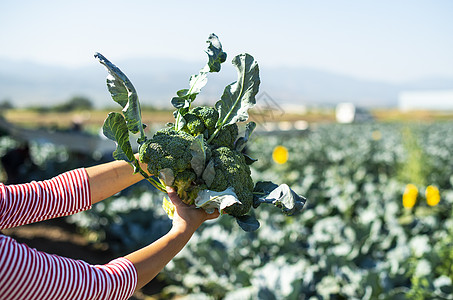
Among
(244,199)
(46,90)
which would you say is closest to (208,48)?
(244,199)

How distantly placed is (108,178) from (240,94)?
2.16 feet

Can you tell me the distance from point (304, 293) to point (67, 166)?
236 inches

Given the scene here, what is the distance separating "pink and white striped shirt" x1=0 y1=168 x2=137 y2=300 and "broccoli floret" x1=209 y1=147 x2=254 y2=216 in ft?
1.38

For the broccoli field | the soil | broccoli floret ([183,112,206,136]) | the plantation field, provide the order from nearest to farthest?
broccoli floret ([183,112,206,136]), the broccoli field, the soil, the plantation field

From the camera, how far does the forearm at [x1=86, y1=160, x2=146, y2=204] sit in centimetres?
167

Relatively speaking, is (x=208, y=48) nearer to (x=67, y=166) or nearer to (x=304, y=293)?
(x=304, y=293)

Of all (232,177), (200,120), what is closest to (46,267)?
(232,177)

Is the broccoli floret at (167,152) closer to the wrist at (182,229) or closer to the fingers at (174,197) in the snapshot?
the fingers at (174,197)

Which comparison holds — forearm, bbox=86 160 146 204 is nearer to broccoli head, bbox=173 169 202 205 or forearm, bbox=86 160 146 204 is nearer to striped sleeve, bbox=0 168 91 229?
striped sleeve, bbox=0 168 91 229

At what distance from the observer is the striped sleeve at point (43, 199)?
1445 mm

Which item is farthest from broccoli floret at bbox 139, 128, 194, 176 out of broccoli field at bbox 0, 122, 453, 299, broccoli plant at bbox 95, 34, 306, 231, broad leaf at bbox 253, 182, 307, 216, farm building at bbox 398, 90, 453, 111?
farm building at bbox 398, 90, 453, 111

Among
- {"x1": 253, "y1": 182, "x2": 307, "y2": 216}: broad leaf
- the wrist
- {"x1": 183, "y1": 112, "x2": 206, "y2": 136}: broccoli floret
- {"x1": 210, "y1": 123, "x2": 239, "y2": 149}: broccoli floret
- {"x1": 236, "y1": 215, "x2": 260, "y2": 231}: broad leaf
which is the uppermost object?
{"x1": 183, "y1": 112, "x2": 206, "y2": 136}: broccoli floret

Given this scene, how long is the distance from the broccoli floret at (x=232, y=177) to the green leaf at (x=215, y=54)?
1.12 feet

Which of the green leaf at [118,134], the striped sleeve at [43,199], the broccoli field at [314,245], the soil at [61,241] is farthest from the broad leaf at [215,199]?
the soil at [61,241]
